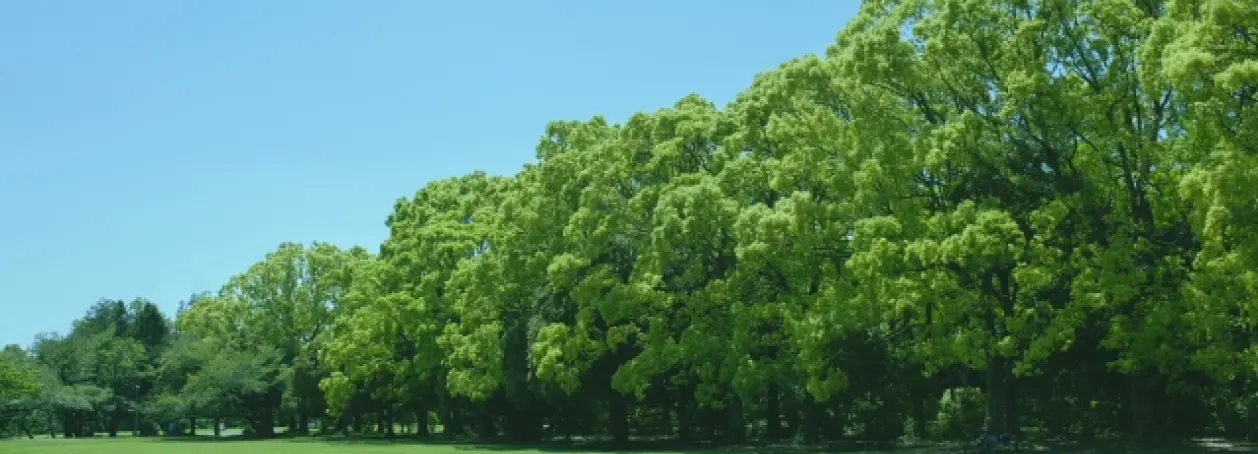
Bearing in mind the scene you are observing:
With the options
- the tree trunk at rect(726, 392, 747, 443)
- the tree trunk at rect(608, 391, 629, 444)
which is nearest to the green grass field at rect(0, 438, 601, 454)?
the tree trunk at rect(608, 391, 629, 444)

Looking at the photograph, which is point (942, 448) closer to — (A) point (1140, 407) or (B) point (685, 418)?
(A) point (1140, 407)

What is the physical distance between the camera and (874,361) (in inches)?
1296

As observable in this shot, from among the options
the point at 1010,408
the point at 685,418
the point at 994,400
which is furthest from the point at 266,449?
the point at 994,400

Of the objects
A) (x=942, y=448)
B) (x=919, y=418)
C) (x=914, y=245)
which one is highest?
(x=914, y=245)

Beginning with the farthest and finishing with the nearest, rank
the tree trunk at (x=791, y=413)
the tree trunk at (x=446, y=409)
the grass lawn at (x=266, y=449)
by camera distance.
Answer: the tree trunk at (x=446, y=409), the grass lawn at (x=266, y=449), the tree trunk at (x=791, y=413)

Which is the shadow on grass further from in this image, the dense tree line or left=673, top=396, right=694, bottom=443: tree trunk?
the dense tree line

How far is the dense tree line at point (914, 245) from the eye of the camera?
26.0 metres

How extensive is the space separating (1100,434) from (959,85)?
15.0 m

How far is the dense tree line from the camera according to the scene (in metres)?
26.0

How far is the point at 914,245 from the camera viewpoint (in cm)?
2719

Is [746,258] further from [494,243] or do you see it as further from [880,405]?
[494,243]

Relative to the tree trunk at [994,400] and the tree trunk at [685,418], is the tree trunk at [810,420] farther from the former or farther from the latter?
the tree trunk at [994,400]

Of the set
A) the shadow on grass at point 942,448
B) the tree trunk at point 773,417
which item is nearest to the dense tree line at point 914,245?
the tree trunk at point 773,417

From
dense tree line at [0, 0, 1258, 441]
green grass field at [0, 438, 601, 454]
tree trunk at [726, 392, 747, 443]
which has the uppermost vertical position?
dense tree line at [0, 0, 1258, 441]
